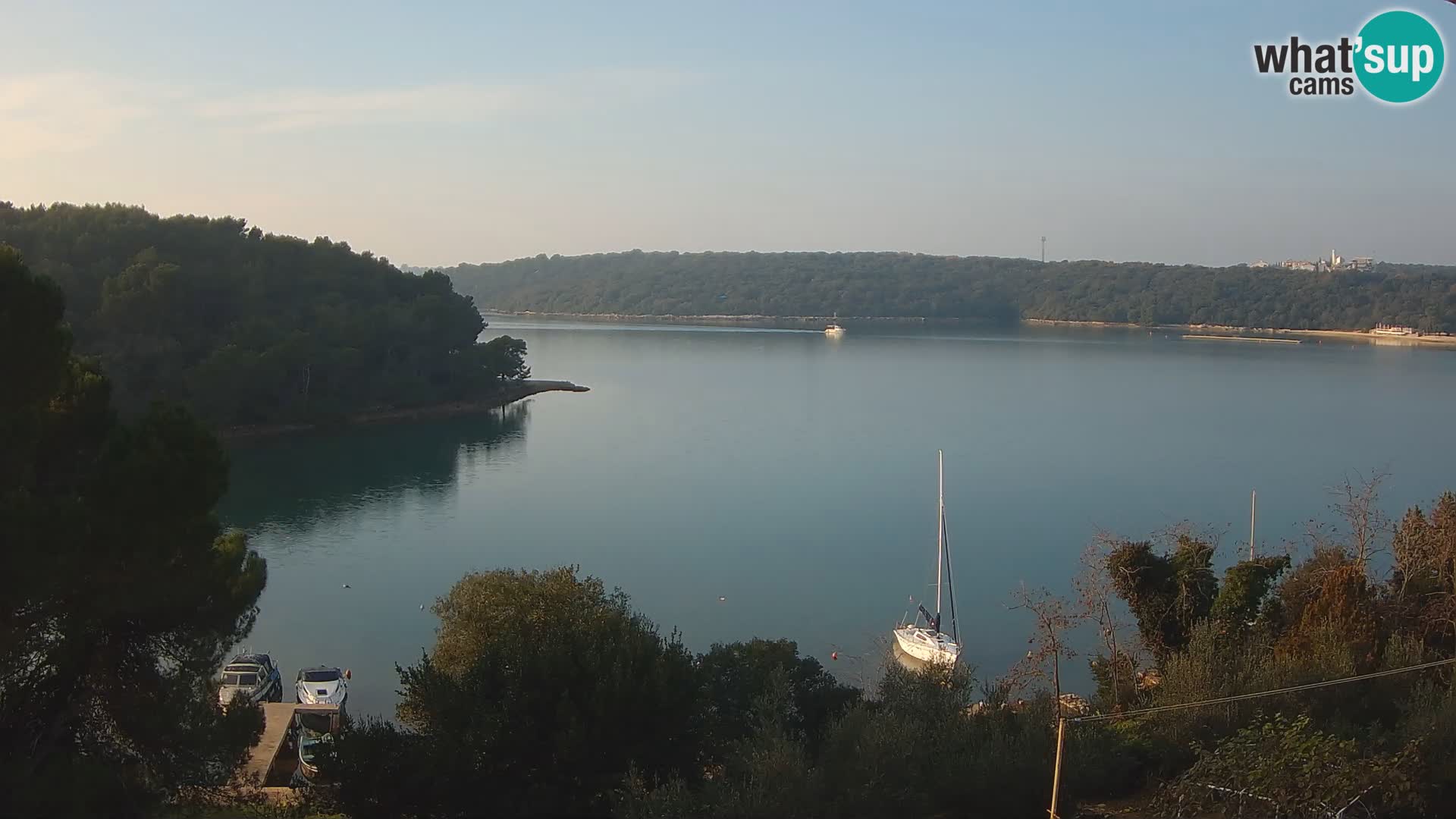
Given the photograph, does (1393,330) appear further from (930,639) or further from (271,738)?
(271,738)

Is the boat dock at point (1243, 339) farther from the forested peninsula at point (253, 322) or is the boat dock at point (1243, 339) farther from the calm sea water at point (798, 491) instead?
the forested peninsula at point (253, 322)

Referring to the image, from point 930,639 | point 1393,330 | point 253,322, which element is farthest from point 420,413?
point 1393,330

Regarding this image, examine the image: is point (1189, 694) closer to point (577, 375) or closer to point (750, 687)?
point (750, 687)

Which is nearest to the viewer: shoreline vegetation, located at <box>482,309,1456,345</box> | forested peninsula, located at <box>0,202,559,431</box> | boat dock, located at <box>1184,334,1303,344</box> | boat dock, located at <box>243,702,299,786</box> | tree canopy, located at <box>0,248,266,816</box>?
tree canopy, located at <box>0,248,266,816</box>

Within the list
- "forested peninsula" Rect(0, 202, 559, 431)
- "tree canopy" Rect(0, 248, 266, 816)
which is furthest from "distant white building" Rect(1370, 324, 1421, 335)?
"tree canopy" Rect(0, 248, 266, 816)

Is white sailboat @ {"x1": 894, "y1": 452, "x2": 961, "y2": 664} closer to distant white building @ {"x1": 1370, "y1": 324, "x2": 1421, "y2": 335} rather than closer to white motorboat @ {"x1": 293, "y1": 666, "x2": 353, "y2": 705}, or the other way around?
white motorboat @ {"x1": 293, "y1": 666, "x2": 353, "y2": 705}

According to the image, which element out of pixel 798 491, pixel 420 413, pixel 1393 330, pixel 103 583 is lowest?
pixel 798 491

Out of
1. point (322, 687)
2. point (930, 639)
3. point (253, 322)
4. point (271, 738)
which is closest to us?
point (271, 738)
